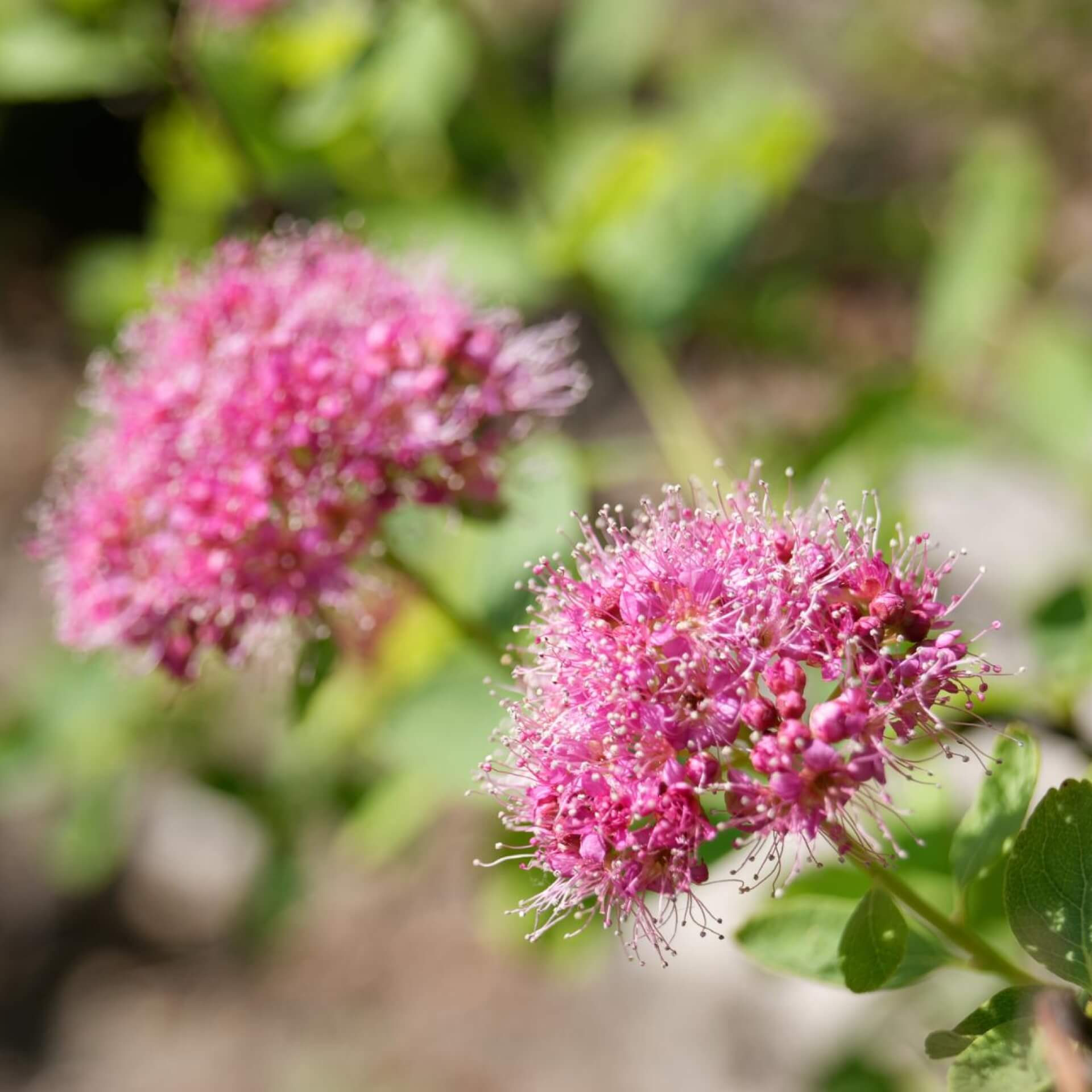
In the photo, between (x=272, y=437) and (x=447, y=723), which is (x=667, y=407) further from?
(x=272, y=437)

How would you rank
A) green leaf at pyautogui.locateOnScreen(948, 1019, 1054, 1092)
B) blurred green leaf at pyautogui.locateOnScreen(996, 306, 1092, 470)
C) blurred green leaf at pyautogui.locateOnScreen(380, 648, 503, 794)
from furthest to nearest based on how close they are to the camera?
blurred green leaf at pyautogui.locateOnScreen(996, 306, 1092, 470), blurred green leaf at pyautogui.locateOnScreen(380, 648, 503, 794), green leaf at pyautogui.locateOnScreen(948, 1019, 1054, 1092)

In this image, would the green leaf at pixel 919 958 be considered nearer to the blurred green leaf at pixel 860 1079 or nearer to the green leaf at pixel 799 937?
the green leaf at pixel 799 937

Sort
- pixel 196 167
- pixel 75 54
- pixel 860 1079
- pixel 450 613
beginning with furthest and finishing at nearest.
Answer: pixel 196 167
pixel 75 54
pixel 860 1079
pixel 450 613

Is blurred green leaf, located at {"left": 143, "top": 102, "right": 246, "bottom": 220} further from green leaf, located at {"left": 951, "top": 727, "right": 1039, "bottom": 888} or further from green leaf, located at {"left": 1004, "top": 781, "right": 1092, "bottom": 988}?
green leaf, located at {"left": 1004, "top": 781, "right": 1092, "bottom": 988}

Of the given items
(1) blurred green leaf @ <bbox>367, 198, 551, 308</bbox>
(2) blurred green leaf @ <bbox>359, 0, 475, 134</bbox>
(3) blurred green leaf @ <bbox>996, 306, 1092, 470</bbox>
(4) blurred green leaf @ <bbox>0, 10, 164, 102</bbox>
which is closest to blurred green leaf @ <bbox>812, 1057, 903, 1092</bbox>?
(3) blurred green leaf @ <bbox>996, 306, 1092, 470</bbox>

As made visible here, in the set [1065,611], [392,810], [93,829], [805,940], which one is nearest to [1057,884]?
[805,940]
